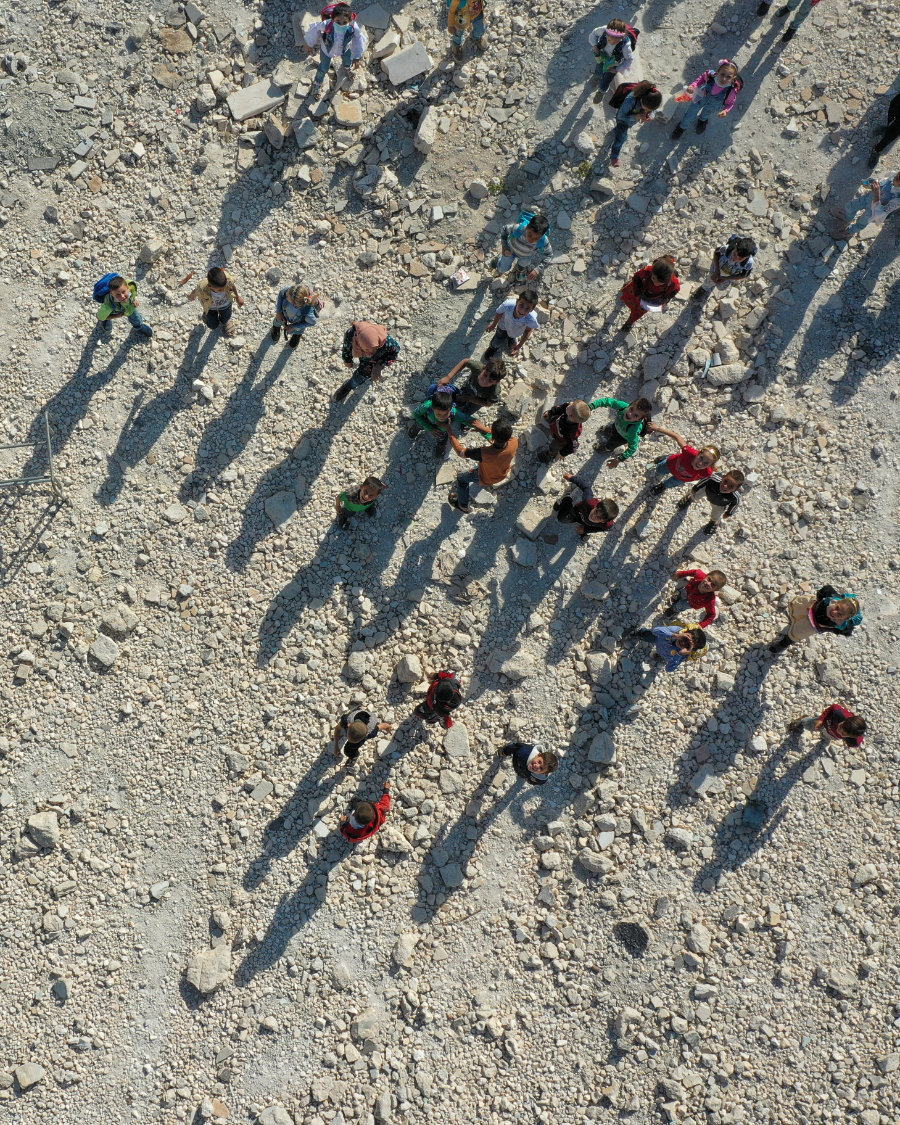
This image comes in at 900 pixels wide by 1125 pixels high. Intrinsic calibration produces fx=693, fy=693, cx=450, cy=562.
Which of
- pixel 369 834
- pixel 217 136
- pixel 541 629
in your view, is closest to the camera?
pixel 369 834

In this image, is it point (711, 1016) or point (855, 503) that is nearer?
point (711, 1016)

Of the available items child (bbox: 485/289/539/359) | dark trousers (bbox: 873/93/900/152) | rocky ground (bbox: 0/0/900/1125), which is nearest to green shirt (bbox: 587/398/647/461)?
rocky ground (bbox: 0/0/900/1125)

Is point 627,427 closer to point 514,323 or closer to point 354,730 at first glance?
point 514,323

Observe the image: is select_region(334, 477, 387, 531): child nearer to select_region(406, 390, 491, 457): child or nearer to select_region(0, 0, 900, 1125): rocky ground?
select_region(0, 0, 900, 1125): rocky ground

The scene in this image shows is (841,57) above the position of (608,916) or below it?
above

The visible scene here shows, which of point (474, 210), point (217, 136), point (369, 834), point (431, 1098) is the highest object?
point (474, 210)

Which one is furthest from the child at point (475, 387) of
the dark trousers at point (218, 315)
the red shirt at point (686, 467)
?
the dark trousers at point (218, 315)

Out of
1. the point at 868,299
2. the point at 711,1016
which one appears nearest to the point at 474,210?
the point at 868,299

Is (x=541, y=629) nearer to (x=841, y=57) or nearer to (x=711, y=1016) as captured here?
(x=711, y=1016)
